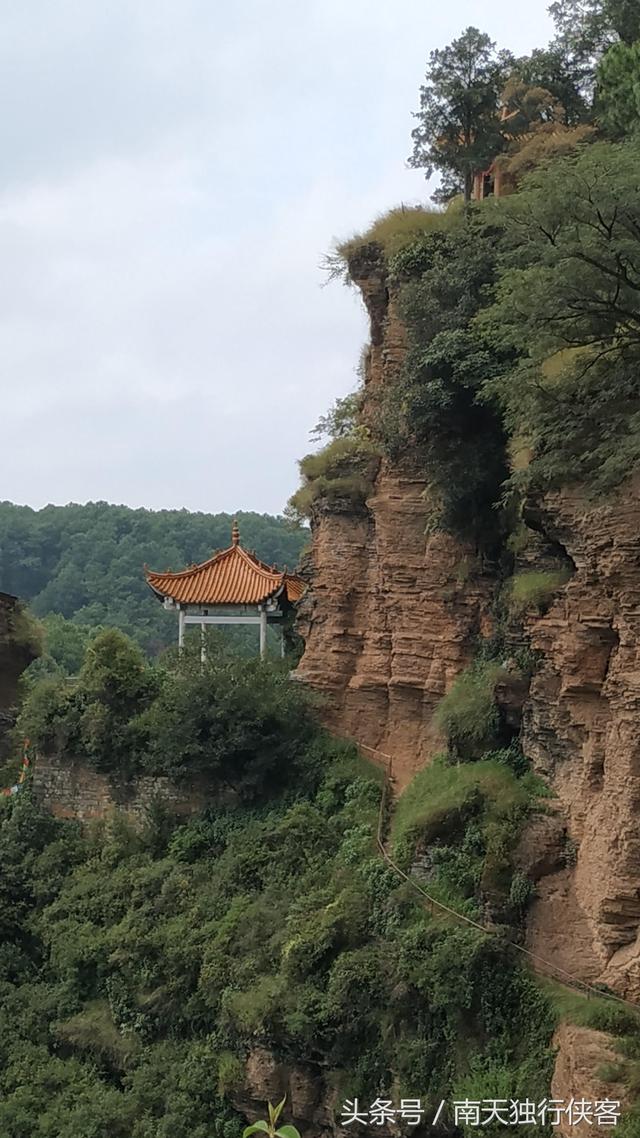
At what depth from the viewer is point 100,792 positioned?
826 inches

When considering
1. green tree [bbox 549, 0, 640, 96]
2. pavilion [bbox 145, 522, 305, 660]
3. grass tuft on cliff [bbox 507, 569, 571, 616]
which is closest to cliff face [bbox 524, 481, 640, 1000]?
grass tuft on cliff [bbox 507, 569, 571, 616]

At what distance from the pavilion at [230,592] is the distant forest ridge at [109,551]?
32.6 m

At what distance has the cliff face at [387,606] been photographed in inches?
675

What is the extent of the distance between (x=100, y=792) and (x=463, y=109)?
49.8 ft

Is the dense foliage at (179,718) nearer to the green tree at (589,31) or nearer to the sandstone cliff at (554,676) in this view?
the sandstone cliff at (554,676)

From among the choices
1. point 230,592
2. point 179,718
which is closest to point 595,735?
point 179,718

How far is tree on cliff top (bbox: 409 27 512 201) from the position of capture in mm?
22328

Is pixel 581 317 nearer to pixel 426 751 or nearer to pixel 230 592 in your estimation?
pixel 426 751

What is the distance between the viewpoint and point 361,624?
19.5 metres

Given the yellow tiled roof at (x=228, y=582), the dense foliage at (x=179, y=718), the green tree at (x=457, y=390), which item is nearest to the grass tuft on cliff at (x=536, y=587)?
the green tree at (x=457, y=390)

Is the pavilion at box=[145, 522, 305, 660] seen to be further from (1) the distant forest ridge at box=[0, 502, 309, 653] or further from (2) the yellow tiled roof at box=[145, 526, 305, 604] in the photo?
(1) the distant forest ridge at box=[0, 502, 309, 653]

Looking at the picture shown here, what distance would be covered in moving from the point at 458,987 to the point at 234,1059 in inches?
A: 152

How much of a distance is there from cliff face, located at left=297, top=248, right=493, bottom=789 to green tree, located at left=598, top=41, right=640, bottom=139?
4841 mm

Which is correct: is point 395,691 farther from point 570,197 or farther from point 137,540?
point 137,540
